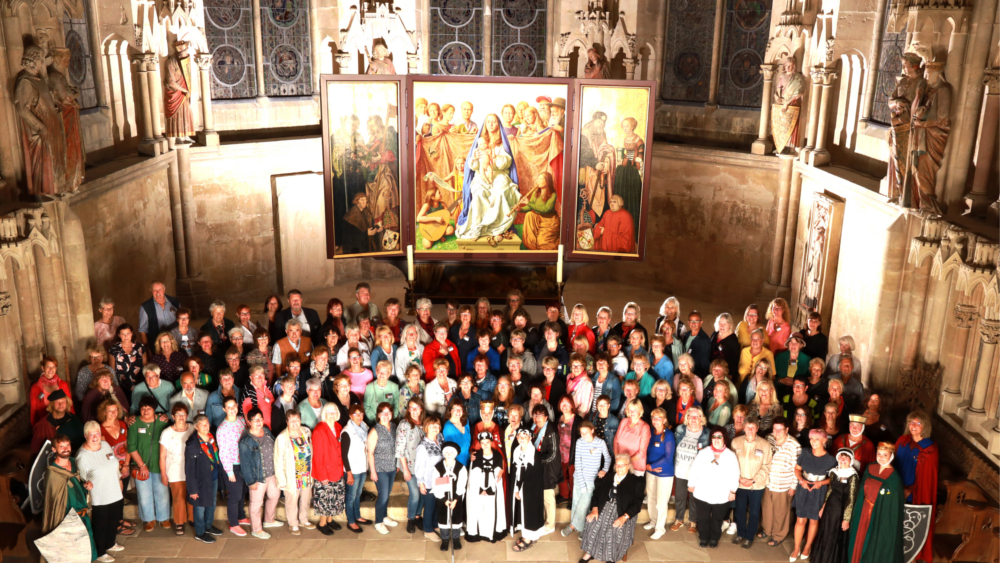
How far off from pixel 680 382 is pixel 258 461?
15.8ft

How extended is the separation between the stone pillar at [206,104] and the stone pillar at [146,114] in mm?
1571

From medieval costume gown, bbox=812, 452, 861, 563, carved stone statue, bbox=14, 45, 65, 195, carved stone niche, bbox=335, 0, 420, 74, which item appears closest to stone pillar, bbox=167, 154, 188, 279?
carved stone niche, bbox=335, 0, 420, 74

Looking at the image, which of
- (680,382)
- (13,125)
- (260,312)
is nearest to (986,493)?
(680,382)

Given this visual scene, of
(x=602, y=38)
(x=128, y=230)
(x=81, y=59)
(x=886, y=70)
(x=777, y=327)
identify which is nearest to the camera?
(x=777, y=327)

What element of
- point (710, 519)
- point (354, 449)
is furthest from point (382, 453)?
point (710, 519)

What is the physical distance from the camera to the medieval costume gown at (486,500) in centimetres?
962

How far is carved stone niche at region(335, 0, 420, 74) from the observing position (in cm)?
1592

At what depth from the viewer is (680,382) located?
10.1 metres

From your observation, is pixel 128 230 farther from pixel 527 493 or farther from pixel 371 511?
pixel 527 493

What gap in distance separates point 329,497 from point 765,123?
36.9ft

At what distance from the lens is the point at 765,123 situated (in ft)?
55.3

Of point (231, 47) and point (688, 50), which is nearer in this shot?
point (231, 47)

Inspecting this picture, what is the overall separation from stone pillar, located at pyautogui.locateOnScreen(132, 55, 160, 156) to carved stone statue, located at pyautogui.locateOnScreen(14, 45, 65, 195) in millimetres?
4840

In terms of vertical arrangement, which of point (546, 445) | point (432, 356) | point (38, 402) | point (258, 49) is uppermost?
point (258, 49)
